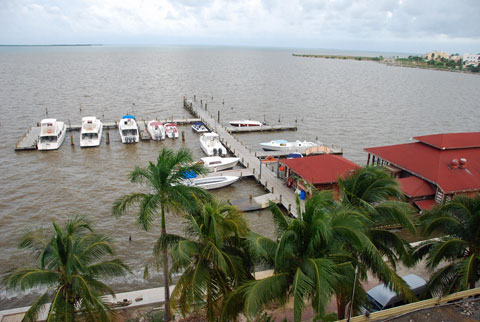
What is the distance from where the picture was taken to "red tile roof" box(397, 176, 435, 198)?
81.7 ft

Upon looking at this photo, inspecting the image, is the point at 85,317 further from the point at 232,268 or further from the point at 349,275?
the point at 349,275

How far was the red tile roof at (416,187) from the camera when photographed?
24891 millimetres

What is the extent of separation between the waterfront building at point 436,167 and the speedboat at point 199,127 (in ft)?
82.5

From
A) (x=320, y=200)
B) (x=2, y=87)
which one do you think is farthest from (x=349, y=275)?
(x=2, y=87)

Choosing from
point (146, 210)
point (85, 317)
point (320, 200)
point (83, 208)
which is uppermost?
point (320, 200)

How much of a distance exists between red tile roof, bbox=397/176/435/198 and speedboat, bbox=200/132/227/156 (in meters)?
18.9

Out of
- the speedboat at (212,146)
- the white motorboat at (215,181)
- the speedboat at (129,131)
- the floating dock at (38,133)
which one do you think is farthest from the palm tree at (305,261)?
the floating dock at (38,133)

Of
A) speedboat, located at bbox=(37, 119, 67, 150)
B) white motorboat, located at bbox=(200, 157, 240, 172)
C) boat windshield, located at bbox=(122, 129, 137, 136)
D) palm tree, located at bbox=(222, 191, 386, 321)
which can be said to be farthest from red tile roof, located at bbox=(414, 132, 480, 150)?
speedboat, located at bbox=(37, 119, 67, 150)

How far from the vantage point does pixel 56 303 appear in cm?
912

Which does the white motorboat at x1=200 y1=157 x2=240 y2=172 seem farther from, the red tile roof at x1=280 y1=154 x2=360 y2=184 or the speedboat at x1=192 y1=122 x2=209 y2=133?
the speedboat at x1=192 y1=122 x2=209 y2=133

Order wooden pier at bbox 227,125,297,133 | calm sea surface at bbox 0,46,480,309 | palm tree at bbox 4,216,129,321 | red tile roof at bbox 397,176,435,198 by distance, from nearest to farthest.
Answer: palm tree at bbox 4,216,129,321, red tile roof at bbox 397,176,435,198, calm sea surface at bbox 0,46,480,309, wooden pier at bbox 227,125,297,133

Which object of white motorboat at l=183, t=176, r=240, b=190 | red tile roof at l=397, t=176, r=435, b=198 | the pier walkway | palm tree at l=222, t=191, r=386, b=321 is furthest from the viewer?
white motorboat at l=183, t=176, r=240, b=190

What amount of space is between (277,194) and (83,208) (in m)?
15.5

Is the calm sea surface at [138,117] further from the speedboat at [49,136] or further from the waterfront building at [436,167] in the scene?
the waterfront building at [436,167]
